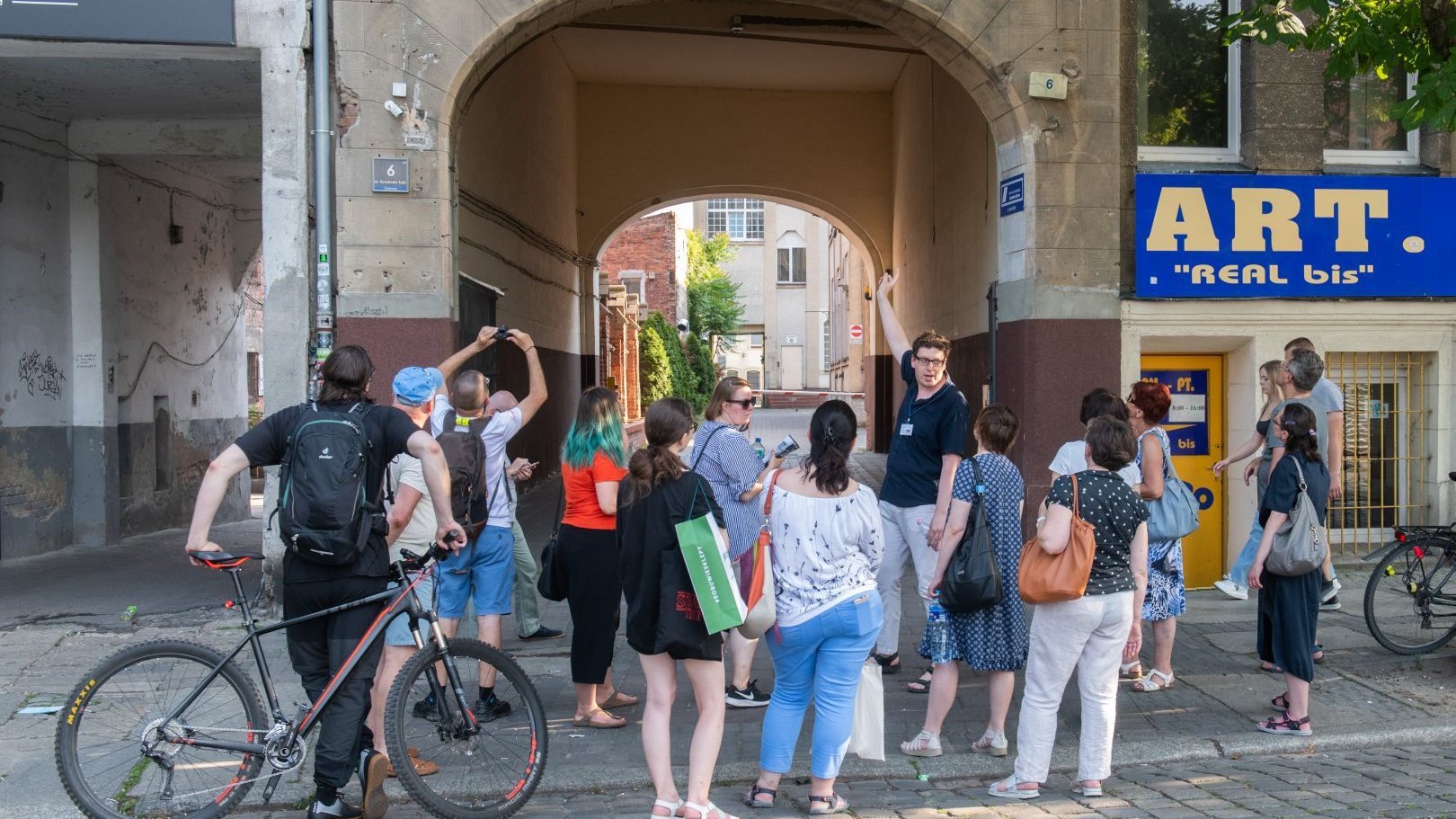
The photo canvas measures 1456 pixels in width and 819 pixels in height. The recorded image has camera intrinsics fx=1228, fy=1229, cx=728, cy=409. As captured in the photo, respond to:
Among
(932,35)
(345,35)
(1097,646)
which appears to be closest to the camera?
(1097,646)

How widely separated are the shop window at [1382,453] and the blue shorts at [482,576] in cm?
719

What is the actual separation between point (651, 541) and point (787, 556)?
54 cm

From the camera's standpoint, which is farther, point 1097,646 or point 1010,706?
point 1010,706

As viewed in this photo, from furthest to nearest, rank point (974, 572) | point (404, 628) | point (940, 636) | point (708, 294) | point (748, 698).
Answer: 1. point (708, 294)
2. point (748, 698)
3. point (940, 636)
4. point (404, 628)
5. point (974, 572)

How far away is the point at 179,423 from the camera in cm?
1427

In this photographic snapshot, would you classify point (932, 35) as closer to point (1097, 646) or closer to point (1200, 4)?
point (1200, 4)

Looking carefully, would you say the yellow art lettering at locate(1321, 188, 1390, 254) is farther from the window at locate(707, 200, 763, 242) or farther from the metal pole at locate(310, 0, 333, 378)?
the window at locate(707, 200, 763, 242)

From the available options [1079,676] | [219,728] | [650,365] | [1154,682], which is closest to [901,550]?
[1154,682]

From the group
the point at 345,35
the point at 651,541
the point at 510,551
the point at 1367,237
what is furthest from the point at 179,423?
the point at 1367,237

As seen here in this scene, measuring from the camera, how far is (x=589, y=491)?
5.97 metres

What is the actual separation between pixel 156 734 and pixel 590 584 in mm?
2054

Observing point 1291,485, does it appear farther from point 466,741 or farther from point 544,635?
point 544,635

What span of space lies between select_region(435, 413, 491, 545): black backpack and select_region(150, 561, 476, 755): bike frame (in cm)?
99

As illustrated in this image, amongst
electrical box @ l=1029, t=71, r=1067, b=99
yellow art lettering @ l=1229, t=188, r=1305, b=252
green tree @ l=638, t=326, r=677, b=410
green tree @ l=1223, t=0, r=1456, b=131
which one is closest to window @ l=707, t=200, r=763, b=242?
green tree @ l=638, t=326, r=677, b=410
